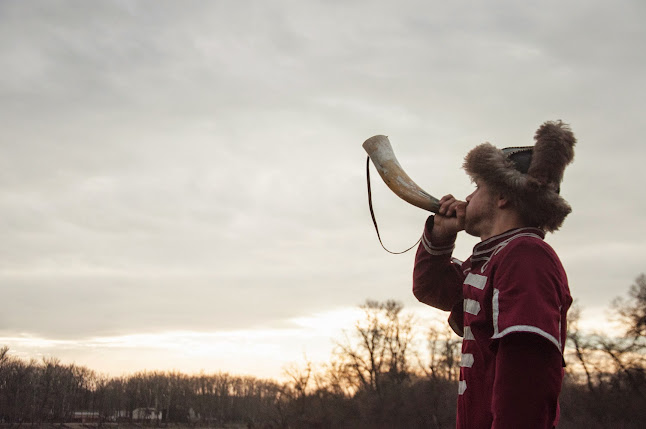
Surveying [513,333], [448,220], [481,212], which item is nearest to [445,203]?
[448,220]

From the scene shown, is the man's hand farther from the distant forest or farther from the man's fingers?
Result: the distant forest

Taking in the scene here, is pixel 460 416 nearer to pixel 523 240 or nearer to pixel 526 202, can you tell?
pixel 523 240

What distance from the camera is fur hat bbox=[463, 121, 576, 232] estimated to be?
238 cm

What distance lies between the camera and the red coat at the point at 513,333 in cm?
195

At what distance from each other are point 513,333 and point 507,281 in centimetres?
20

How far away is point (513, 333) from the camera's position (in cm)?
198

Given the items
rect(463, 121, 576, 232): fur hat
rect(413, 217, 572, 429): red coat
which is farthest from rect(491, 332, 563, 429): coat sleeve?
rect(463, 121, 576, 232): fur hat

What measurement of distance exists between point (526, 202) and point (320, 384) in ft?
148

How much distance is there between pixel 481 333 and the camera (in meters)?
2.32

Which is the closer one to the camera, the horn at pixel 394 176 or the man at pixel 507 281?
the man at pixel 507 281

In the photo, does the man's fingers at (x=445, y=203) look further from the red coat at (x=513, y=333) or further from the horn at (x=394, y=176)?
the red coat at (x=513, y=333)

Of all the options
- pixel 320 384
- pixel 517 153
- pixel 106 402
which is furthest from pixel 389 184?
pixel 106 402

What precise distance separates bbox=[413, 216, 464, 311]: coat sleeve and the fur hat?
1.42ft

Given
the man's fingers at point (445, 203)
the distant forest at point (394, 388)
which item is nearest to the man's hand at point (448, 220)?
the man's fingers at point (445, 203)
